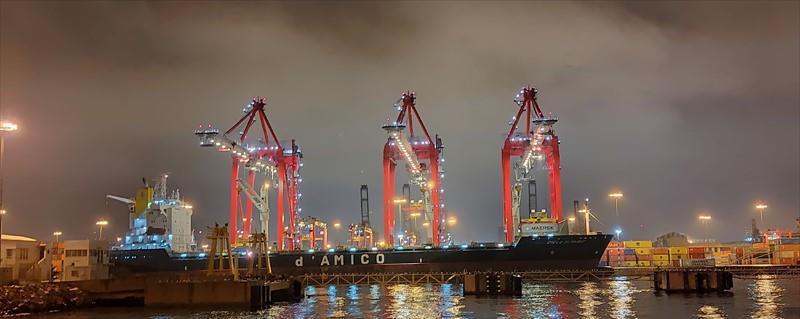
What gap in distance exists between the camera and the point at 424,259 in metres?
64.8

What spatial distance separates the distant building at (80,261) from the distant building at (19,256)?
13.9ft

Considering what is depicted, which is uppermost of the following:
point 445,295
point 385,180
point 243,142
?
point 243,142

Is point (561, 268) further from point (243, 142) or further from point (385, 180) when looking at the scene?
point (243, 142)

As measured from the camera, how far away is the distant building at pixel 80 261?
176ft

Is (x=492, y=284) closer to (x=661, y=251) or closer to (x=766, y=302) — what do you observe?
(x=766, y=302)

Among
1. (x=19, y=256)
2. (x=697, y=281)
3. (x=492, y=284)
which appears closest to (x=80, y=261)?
(x=19, y=256)

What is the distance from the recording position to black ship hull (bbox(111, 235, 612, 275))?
61781 millimetres

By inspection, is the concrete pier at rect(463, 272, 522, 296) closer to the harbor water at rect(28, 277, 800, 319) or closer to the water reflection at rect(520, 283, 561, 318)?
the harbor water at rect(28, 277, 800, 319)

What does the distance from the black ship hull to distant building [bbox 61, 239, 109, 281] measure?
1404cm

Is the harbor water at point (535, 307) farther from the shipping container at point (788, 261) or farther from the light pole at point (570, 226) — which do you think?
the shipping container at point (788, 261)

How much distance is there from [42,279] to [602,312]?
134ft

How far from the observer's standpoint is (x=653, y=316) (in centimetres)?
2764

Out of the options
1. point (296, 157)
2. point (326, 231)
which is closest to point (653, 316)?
point (296, 157)

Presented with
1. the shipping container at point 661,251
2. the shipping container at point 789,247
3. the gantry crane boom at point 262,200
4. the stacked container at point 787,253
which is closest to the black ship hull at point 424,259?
the gantry crane boom at point 262,200
